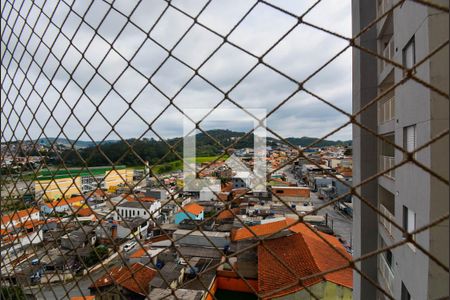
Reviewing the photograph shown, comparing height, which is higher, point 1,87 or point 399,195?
point 1,87

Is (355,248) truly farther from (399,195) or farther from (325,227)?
(325,227)

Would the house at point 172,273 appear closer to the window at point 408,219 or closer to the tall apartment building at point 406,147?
the tall apartment building at point 406,147

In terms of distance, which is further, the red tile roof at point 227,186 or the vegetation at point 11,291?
the red tile roof at point 227,186

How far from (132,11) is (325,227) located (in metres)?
7.97

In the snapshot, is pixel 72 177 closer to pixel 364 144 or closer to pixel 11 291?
pixel 11 291

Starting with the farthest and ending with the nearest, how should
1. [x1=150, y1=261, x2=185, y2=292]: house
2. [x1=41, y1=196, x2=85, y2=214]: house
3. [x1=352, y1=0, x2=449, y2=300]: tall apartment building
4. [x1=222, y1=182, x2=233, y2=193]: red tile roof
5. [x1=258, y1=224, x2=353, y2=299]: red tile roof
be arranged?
1. [x1=222, y1=182, x2=233, y2=193]: red tile roof
2. [x1=150, y1=261, x2=185, y2=292]: house
3. [x1=258, y1=224, x2=353, y2=299]: red tile roof
4. [x1=41, y1=196, x2=85, y2=214]: house
5. [x1=352, y1=0, x2=449, y2=300]: tall apartment building

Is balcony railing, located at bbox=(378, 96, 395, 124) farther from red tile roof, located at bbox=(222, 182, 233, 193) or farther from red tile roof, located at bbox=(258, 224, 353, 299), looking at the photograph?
red tile roof, located at bbox=(222, 182, 233, 193)

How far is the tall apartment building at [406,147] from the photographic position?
640mm

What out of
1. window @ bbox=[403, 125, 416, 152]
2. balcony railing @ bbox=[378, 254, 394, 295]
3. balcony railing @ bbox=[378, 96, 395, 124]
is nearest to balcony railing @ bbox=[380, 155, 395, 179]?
balcony railing @ bbox=[378, 96, 395, 124]

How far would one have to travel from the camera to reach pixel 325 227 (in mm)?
7473

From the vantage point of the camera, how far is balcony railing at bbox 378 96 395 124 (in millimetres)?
1598

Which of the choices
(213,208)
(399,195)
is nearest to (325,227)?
(213,208)

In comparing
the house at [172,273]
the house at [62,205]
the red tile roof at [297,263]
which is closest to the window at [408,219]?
the house at [62,205]

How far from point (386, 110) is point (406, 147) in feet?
2.53
